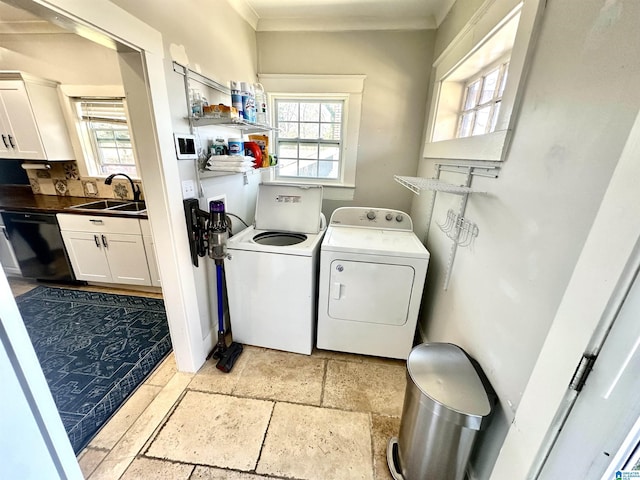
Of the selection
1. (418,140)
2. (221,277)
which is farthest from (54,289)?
(418,140)

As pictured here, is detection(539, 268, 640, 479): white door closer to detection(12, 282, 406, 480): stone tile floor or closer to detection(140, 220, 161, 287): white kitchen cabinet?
detection(12, 282, 406, 480): stone tile floor

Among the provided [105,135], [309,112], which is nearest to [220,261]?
[309,112]

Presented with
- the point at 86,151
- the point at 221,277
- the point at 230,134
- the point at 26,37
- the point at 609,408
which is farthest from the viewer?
the point at 86,151

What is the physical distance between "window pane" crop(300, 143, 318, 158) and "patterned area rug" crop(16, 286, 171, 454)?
7.25ft

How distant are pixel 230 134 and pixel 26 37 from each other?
2319 mm

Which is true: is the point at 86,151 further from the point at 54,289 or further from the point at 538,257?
the point at 538,257

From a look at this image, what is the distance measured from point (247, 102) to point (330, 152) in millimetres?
1287

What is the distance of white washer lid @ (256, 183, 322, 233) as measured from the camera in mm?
2178

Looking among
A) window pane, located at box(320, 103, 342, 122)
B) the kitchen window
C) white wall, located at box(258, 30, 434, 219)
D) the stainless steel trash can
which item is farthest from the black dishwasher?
the stainless steel trash can

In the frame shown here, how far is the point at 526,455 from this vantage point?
0.78 meters

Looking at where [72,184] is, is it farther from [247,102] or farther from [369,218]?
[369,218]

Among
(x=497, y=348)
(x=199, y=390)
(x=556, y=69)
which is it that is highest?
(x=556, y=69)

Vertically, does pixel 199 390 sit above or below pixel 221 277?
below

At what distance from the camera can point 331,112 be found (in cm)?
278
